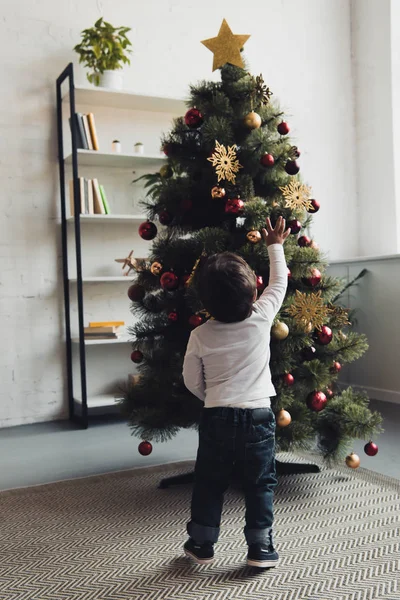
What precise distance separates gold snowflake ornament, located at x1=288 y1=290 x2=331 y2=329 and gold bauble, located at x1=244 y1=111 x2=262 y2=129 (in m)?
0.63

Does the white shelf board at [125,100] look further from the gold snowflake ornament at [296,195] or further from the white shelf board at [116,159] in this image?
the gold snowflake ornament at [296,195]

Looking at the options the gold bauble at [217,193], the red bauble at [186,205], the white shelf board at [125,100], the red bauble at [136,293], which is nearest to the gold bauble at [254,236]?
the gold bauble at [217,193]

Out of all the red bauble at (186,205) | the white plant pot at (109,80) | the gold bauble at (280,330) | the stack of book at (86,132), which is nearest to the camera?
the gold bauble at (280,330)

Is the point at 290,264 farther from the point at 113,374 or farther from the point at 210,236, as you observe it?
the point at 113,374

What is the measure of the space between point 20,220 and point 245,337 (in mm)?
2323

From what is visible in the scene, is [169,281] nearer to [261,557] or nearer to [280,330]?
[280,330]

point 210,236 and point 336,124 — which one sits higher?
point 336,124

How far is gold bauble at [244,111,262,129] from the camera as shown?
2.31 metres

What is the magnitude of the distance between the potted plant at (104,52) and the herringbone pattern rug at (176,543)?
2295 mm

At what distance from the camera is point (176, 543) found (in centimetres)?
188

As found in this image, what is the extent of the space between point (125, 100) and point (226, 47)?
4.94 ft

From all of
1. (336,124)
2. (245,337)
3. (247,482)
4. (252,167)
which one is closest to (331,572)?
(247,482)

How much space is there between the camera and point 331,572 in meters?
1.64

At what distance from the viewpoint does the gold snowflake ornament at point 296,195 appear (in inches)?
91.3
